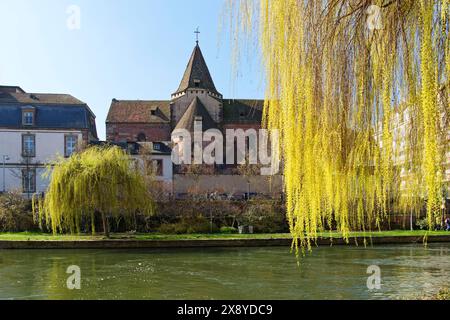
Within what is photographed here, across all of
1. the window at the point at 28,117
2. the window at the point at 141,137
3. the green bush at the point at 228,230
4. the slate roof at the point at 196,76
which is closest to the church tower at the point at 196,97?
the slate roof at the point at 196,76

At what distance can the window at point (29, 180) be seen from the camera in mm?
37291

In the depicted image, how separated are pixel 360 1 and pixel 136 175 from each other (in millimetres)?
20181

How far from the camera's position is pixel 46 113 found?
39312 mm

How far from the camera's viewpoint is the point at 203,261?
16750 millimetres

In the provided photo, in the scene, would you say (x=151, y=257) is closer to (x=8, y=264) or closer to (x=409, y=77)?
(x=8, y=264)

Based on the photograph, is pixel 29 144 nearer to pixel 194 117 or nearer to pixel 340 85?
pixel 194 117

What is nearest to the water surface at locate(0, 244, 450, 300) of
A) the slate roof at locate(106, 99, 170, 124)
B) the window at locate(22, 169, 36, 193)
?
the window at locate(22, 169, 36, 193)

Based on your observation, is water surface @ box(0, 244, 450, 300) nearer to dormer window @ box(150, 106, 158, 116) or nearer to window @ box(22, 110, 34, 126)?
window @ box(22, 110, 34, 126)

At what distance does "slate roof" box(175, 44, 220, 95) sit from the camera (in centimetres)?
4944

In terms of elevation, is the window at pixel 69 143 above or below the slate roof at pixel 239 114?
below

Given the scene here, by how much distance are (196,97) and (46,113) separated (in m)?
14.7

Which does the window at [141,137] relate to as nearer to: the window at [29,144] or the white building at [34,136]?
the white building at [34,136]

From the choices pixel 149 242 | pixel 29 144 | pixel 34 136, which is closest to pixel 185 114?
pixel 34 136
